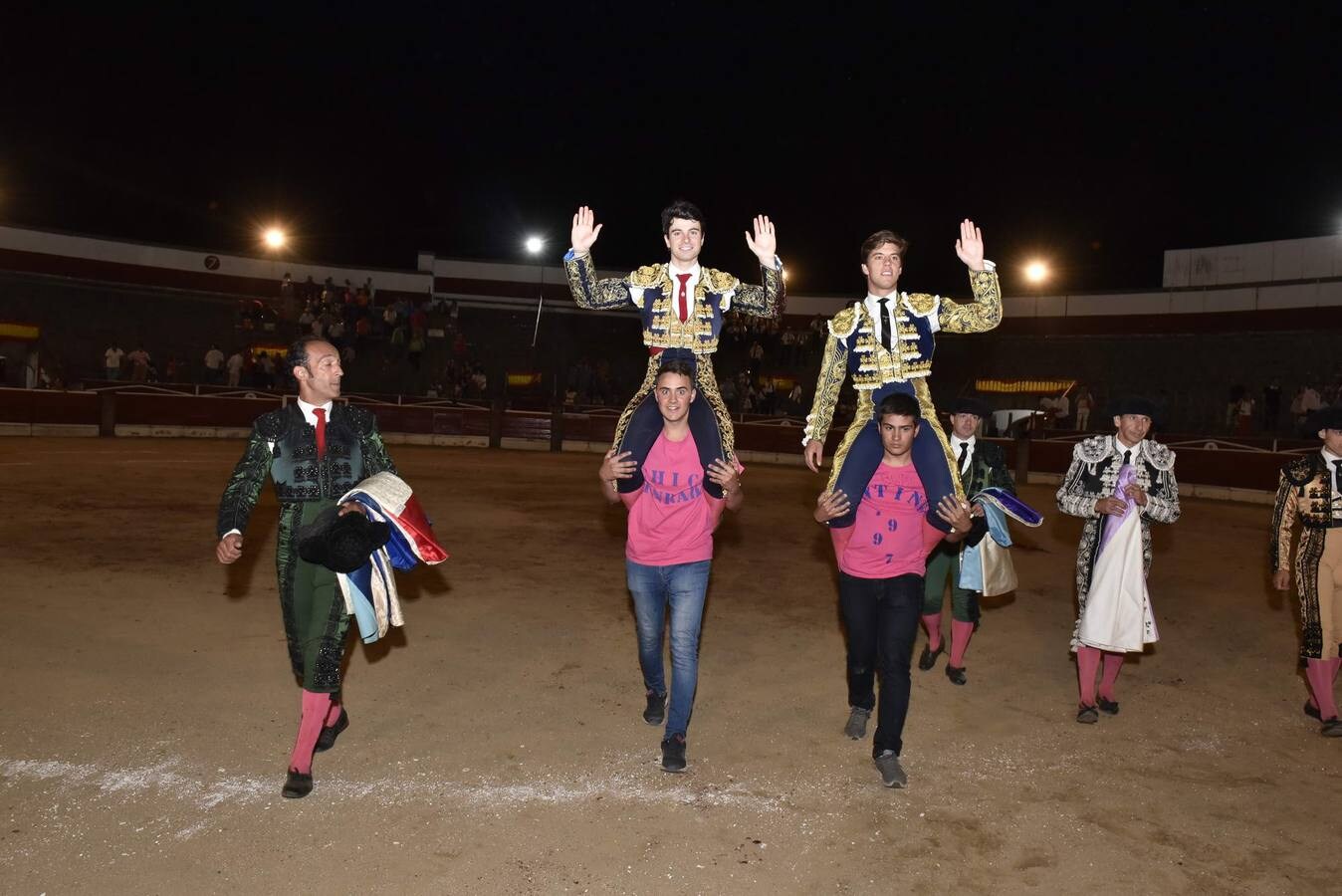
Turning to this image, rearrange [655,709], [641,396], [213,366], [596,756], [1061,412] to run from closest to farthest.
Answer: [596,756] → [641,396] → [655,709] → [1061,412] → [213,366]

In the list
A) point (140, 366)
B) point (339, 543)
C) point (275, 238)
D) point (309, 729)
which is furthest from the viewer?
point (275, 238)

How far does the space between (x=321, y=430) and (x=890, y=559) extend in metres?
2.51

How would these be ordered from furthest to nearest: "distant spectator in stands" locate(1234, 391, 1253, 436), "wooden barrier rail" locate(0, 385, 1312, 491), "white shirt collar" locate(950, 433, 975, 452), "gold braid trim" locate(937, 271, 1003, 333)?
"distant spectator in stands" locate(1234, 391, 1253, 436) < "wooden barrier rail" locate(0, 385, 1312, 491) < "white shirt collar" locate(950, 433, 975, 452) < "gold braid trim" locate(937, 271, 1003, 333)

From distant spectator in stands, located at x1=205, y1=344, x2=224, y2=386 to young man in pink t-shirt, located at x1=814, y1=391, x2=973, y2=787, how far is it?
72.4 ft

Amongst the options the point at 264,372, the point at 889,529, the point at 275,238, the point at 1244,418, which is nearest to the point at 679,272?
the point at 889,529

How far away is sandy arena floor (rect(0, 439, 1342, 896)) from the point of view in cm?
336

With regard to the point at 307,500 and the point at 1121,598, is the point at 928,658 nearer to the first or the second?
the point at 1121,598

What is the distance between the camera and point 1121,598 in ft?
16.3

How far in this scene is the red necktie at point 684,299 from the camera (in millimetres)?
4688

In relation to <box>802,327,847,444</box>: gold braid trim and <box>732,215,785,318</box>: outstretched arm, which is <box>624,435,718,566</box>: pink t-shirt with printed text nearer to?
<box>802,327,847,444</box>: gold braid trim

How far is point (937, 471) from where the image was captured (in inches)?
172

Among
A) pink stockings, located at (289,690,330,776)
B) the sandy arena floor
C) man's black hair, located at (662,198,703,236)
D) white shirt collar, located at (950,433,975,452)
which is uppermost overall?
man's black hair, located at (662,198,703,236)

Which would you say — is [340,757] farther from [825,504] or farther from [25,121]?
[25,121]

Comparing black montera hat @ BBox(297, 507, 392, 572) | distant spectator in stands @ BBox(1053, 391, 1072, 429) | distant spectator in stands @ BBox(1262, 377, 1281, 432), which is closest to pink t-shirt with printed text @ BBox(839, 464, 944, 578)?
black montera hat @ BBox(297, 507, 392, 572)
